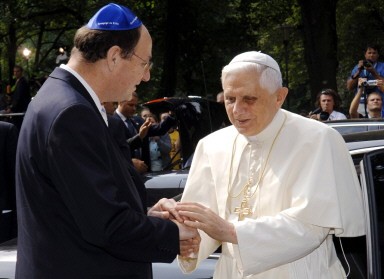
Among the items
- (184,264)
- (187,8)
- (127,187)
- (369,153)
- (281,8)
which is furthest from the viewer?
(281,8)

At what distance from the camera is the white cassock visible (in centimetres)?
319

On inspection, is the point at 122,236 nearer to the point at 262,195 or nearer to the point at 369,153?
the point at 262,195

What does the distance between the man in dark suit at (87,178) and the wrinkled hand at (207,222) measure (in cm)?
24

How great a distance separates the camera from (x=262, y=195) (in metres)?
3.34

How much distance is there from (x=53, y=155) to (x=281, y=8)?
87.6 feet

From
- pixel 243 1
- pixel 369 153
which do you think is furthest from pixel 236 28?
pixel 369 153

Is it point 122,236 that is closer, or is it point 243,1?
point 122,236

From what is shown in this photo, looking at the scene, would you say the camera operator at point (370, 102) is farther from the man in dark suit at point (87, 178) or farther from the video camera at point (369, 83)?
the man in dark suit at point (87, 178)

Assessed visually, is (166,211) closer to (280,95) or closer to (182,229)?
(182,229)

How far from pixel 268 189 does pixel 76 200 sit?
0.99 m

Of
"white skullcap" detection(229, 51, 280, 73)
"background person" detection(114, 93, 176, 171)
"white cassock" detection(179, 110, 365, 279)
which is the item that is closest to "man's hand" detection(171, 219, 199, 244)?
"white cassock" detection(179, 110, 365, 279)

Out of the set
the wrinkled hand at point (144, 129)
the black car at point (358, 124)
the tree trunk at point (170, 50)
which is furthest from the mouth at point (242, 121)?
the tree trunk at point (170, 50)

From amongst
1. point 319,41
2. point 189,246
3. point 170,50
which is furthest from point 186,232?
point 170,50

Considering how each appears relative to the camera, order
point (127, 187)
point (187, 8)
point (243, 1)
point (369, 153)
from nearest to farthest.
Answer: point (127, 187) → point (369, 153) → point (187, 8) → point (243, 1)
